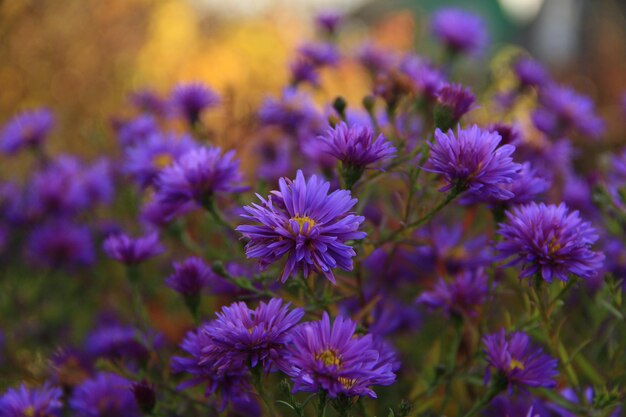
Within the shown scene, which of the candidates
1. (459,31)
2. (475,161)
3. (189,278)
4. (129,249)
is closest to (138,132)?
(129,249)

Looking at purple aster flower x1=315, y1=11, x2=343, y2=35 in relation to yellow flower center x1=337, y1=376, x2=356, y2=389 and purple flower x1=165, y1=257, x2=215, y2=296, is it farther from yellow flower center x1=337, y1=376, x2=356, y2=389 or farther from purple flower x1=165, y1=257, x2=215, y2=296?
yellow flower center x1=337, y1=376, x2=356, y2=389

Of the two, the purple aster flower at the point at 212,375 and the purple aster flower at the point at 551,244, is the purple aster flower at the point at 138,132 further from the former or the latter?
the purple aster flower at the point at 551,244

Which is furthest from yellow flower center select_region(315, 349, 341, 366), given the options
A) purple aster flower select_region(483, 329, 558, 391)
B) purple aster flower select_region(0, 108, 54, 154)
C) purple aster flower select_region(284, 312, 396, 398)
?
purple aster flower select_region(0, 108, 54, 154)

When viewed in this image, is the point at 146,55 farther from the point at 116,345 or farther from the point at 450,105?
the point at 450,105


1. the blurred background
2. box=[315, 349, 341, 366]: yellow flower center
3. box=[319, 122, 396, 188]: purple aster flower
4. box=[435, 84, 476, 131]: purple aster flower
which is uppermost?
the blurred background

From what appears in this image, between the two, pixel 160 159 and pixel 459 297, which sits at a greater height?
pixel 160 159

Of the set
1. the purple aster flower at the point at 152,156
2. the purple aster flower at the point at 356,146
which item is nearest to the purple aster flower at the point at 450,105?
the purple aster flower at the point at 356,146

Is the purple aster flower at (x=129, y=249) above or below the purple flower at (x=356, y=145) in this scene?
below
